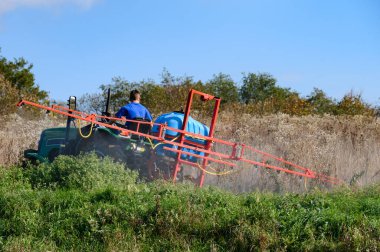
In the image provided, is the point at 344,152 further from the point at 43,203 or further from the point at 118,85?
the point at 118,85

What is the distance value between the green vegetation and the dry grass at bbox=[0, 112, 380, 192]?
8.11ft

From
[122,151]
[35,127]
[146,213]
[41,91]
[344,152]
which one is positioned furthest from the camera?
[41,91]

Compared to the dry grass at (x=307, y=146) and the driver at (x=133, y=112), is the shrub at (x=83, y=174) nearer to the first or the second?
the driver at (x=133, y=112)

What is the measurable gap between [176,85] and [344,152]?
452 inches

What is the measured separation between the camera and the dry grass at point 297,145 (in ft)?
42.8

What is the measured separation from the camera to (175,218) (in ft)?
29.4

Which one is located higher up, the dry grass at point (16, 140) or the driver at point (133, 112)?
the driver at point (133, 112)

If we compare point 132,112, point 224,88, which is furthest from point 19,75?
point 132,112

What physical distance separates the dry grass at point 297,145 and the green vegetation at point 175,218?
8.11 ft

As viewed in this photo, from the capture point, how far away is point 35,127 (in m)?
20.1

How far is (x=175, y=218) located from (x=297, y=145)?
646 cm

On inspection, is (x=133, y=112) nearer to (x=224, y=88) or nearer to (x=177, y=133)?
(x=177, y=133)

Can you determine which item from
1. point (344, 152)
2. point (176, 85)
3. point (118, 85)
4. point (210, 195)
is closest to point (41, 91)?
point (118, 85)

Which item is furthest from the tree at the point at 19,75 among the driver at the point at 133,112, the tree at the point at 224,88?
the driver at the point at 133,112
